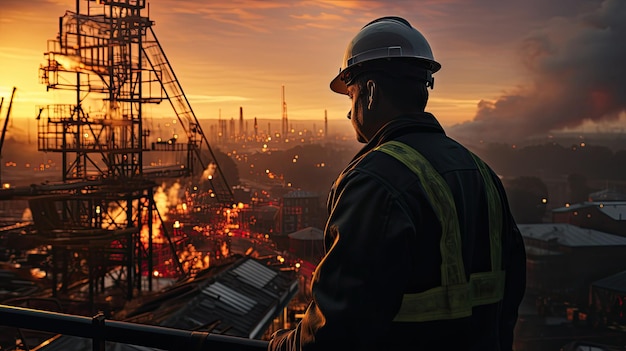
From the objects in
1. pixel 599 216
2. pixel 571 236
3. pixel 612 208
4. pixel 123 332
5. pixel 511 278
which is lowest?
pixel 571 236

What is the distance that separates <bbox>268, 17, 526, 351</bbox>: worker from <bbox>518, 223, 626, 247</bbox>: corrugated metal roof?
3800cm

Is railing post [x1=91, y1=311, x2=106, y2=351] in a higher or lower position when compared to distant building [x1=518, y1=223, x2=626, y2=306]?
higher

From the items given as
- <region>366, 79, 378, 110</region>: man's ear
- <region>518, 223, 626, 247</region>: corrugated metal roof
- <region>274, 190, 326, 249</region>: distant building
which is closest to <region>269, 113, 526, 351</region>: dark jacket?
<region>366, 79, 378, 110</region>: man's ear

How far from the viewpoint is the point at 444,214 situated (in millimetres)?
1384

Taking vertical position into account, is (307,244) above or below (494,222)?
below

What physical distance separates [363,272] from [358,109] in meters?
0.69

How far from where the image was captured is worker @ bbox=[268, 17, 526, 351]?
50.8 inches

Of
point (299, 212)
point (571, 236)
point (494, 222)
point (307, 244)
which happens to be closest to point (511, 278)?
point (494, 222)

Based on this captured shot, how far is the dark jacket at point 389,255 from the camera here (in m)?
1.29

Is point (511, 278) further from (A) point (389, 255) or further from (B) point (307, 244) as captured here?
(B) point (307, 244)

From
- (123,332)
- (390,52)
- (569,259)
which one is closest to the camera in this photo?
(390,52)

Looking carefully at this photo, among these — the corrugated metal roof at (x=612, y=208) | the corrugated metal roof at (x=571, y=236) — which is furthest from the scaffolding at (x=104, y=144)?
the corrugated metal roof at (x=612, y=208)

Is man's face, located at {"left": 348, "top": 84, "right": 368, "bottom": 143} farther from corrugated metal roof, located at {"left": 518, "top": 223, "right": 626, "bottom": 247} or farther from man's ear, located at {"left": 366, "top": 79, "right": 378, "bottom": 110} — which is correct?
corrugated metal roof, located at {"left": 518, "top": 223, "right": 626, "bottom": 247}

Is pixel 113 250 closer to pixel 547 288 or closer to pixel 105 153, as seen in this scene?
pixel 105 153
